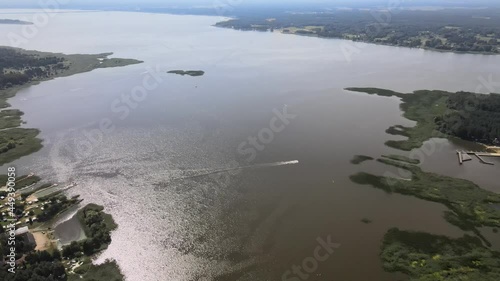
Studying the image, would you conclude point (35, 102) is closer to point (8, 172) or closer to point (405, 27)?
point (8, 172)

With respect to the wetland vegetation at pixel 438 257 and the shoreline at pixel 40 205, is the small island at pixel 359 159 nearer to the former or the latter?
the wetland vegetation at pixel 438 257

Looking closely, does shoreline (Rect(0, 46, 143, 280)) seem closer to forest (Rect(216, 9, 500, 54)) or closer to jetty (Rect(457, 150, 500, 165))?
jetty (Rect(457, 150, 500, 165))

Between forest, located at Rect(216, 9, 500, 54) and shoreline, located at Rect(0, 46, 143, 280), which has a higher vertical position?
forest, located at Rect(216, 9, 500, 54)

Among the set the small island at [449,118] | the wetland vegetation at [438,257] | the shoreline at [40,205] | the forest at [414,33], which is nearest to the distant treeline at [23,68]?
the shoreline at [40,205]

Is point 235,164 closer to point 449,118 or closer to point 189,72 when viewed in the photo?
point 449,118

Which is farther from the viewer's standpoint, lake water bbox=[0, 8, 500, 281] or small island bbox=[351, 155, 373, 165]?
small island bbox=[351, 155, 373, 165]

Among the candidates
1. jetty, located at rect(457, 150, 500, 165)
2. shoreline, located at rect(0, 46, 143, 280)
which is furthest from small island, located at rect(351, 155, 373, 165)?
shoreline, located at rect(0, 46, 143, 280)

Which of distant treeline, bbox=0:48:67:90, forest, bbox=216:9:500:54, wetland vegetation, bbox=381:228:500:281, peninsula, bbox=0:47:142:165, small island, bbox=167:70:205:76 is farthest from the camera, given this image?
forest, bbox=216:9:500:54

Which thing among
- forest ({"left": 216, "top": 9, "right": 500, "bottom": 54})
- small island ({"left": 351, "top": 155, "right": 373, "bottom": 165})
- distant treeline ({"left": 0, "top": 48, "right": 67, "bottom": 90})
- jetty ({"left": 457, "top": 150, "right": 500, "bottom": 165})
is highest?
forest ({"left": 216, "top": 9, "right": 500, "bottom": 54})
